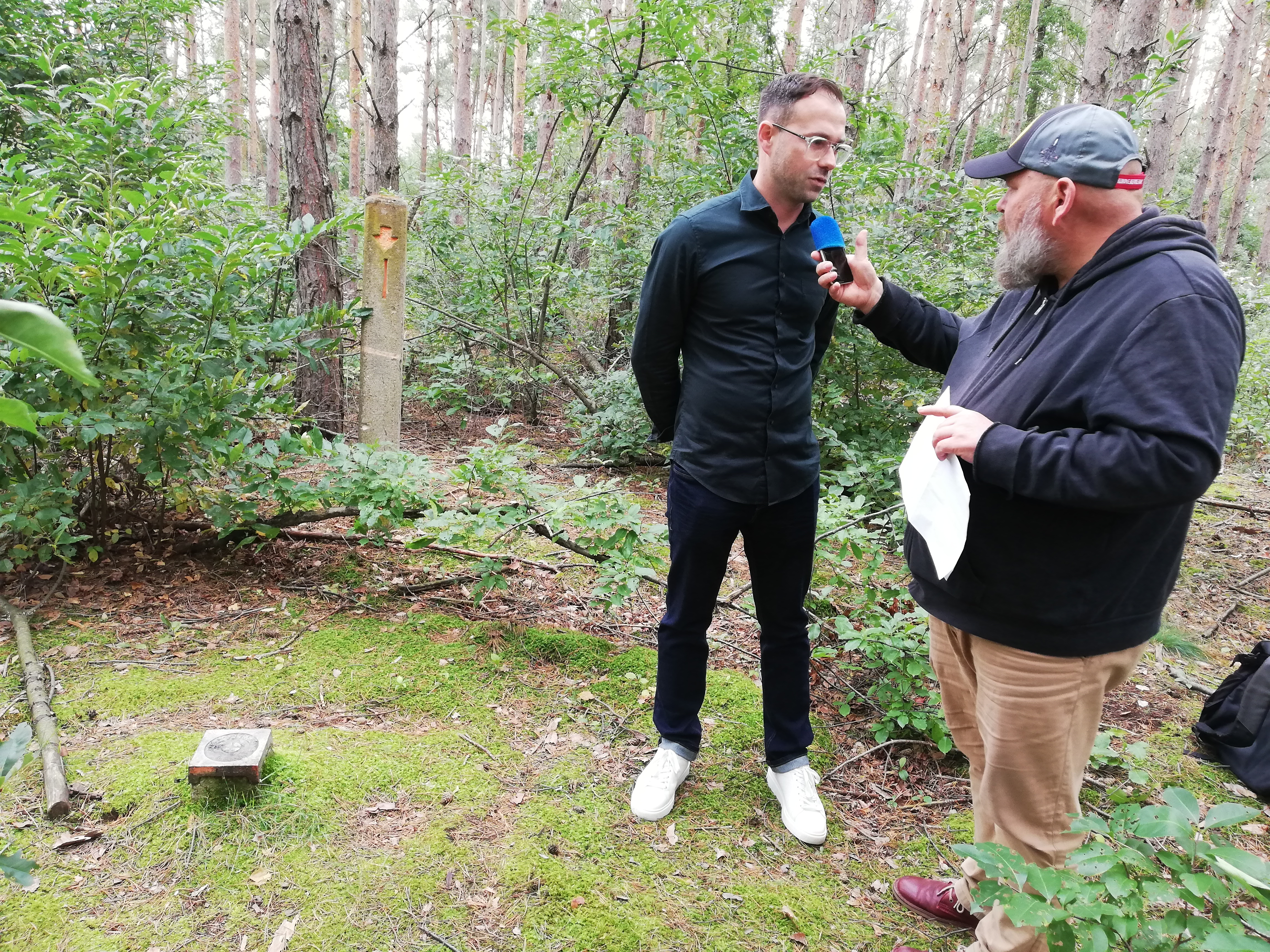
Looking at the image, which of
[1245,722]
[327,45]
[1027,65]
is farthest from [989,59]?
[1245,722]

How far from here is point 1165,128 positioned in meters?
8.23

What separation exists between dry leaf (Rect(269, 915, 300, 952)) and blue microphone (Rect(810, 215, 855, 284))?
2.30 metres

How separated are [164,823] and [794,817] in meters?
1.94

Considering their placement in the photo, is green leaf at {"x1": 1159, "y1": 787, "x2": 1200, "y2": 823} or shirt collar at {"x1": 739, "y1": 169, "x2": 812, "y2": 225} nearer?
green leaf at {"x1": 1159, "y1": 787, "x2": 1200, "y2": 823}

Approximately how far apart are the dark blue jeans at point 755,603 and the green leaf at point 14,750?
1.65m

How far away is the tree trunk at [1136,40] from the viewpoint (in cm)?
476

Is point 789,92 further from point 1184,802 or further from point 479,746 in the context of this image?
point 479,746

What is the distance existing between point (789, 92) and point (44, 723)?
3157 mm

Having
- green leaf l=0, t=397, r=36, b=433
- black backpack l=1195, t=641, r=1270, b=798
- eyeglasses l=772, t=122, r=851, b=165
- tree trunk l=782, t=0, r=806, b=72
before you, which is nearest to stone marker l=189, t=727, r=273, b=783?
green leaf l=0, t=397, r=36, b=433

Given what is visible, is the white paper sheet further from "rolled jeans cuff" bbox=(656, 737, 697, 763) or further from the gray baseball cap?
"rolled jeans cuff" bbox=(656, 737, 697, 763)

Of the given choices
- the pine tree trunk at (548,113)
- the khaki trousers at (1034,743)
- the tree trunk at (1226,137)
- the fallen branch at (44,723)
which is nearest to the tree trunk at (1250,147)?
the tree trunk at (1226,137)

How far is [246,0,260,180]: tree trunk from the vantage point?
66.3 feet

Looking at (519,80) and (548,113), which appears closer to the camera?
(548,113)

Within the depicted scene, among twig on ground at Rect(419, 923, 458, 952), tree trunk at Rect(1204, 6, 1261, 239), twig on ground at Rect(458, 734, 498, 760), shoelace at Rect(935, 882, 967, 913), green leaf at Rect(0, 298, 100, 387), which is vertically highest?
tree trunk at Rect(1204, 6, 1261, 239)
